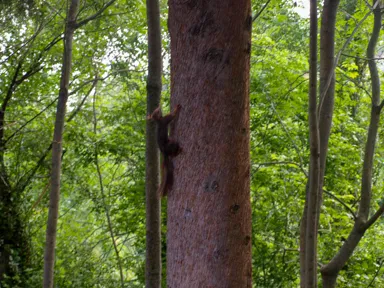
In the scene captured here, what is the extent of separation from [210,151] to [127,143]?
20.0 ft

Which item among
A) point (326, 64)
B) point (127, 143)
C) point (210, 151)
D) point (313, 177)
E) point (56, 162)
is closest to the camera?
point (210, 151)

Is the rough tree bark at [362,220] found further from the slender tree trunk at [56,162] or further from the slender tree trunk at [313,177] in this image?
the slender tree trunk at [56,162]

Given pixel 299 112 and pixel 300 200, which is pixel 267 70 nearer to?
pixel 299 112

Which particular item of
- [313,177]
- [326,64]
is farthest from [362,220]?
[326,64]

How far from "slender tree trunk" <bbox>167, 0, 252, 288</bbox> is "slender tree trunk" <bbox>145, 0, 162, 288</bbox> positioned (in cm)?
→ 191

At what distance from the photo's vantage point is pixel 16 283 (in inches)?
312

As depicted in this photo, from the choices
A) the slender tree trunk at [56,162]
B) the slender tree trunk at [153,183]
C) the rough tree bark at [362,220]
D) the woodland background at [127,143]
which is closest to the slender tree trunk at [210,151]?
the slender tree trunk at [153,183]

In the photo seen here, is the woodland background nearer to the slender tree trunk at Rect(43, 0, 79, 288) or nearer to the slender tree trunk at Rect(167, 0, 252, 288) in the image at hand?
Result: the slender tree trunk at Rect(43, 0, 79, 288)

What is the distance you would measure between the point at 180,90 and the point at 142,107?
20.3ft

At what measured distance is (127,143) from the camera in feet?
26.6

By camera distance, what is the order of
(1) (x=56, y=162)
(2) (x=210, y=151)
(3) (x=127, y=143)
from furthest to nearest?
(3) (x=127, y=143) → (1) (x=56, y=162) → (2) (x=210, y=151)

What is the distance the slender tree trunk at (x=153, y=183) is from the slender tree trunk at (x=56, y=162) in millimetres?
1306

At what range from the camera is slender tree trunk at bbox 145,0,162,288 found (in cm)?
406

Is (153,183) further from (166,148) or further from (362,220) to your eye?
(166,148)
